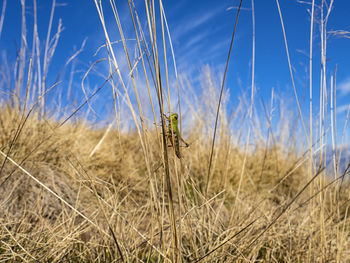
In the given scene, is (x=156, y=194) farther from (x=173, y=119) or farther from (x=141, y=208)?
(x=141, y=208)

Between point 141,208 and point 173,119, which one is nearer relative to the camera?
point 173,119

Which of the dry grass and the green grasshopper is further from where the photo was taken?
the dry grass

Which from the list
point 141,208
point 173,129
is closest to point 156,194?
point 173,129

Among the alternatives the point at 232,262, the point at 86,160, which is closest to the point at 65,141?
the point at 86,160

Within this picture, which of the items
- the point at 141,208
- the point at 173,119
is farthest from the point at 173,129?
the point at 141,208

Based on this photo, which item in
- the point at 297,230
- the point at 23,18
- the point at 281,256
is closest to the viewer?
the point at 281,256

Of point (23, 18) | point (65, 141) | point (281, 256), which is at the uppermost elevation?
point (23, 18)

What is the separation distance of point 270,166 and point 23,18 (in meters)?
2.88

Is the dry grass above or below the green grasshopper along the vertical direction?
below

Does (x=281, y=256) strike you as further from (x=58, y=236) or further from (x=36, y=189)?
(x=36, y=189)

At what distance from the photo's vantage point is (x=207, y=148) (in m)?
2.83

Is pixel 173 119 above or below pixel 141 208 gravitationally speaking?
above

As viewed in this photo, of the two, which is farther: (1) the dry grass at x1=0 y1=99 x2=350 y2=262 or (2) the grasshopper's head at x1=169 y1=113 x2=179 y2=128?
(1) the dry grass at x1=0 y1=99 x2=350 y2=262

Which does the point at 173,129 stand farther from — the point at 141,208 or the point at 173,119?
the point at 141,208
